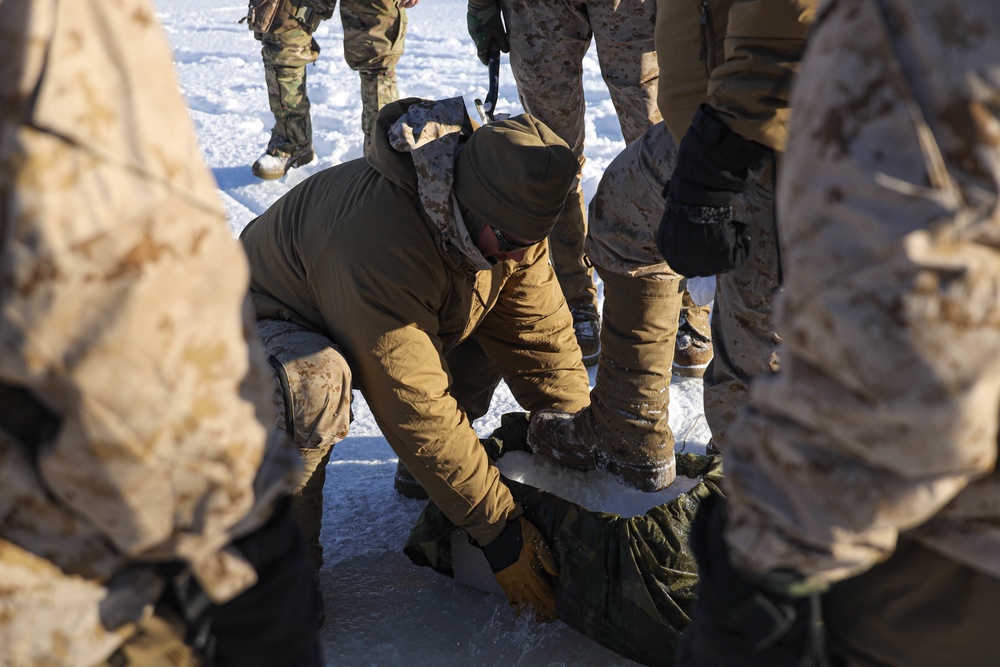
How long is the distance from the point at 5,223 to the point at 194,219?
15 cm

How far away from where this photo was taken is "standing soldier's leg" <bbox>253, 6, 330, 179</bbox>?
4.41 metres

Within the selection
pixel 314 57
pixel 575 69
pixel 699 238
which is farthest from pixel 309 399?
pixel 314 57

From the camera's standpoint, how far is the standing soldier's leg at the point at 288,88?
4414mm

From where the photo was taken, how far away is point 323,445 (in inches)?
77.9

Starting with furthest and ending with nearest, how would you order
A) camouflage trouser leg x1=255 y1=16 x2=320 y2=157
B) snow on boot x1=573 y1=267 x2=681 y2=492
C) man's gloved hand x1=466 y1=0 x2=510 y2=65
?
camouflage trouser leg x1=255 y1=16 x2=320 y2=157 < man's gloved hand x1=466 y1=0 x2=510 y2=65 < snow on boot x1=573 y1=267 x2=681 y2=492

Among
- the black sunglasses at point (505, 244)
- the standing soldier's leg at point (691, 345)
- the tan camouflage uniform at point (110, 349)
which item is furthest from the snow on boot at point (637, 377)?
the tan camouflage uniform at point (110, 349)

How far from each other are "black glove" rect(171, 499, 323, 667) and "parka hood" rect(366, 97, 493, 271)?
1.00 m

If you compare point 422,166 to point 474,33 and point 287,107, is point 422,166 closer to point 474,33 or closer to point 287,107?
point 474,33

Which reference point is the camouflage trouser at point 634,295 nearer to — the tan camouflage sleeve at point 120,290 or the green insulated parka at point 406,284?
the green insulated parka at point 406,284

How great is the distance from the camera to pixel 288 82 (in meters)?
4.45

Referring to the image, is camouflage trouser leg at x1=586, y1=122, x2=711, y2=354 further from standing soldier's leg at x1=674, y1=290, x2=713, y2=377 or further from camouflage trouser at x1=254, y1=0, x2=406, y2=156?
camouflage trouser at x1=254, y1=0, x2=406, y2=156

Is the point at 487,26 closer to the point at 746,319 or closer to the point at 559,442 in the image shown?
the point at 559,442

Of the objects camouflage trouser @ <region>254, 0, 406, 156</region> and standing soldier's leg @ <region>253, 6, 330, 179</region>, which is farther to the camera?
standing soldier's leg @ <region>253, 6, 330, 179</region>

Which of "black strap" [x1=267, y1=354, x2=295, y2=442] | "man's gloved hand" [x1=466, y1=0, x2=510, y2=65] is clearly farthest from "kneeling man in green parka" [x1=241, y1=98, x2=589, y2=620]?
"man's gloved hand" [x1=466, y1=0, x2=510, y2=65]
